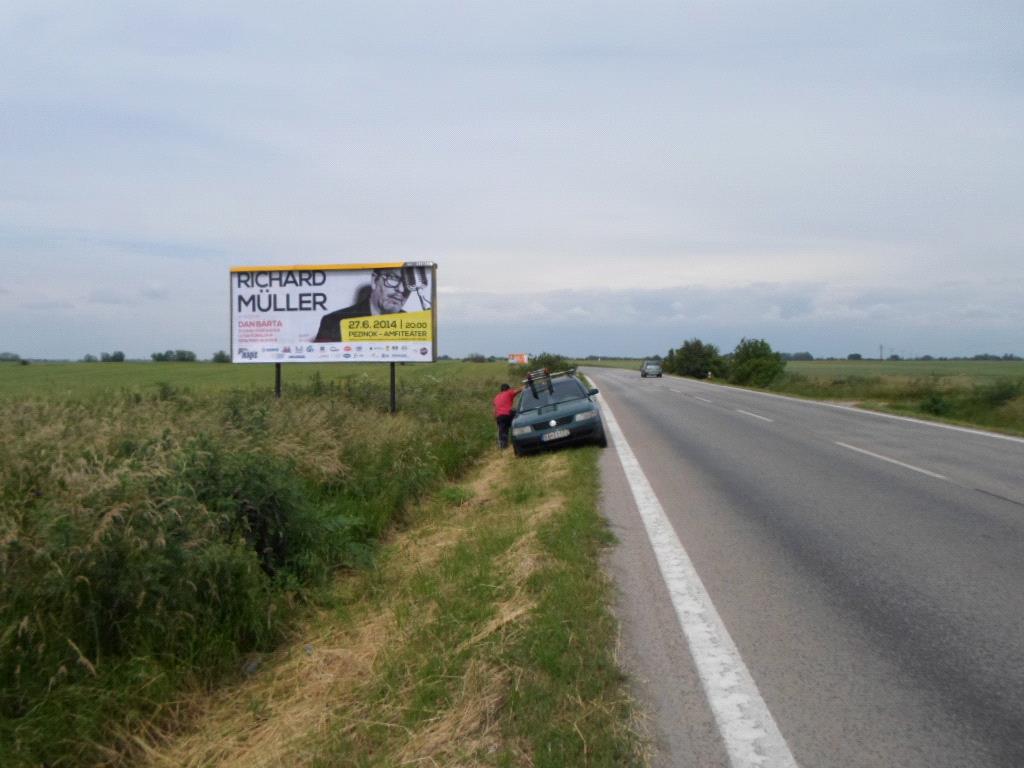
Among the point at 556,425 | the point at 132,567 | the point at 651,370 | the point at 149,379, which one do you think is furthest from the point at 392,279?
the point at 651,370

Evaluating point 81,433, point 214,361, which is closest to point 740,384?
point 214,361

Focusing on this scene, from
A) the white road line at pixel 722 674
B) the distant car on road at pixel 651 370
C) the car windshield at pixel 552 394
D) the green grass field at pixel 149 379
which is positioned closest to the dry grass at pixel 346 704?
the white road line at pixel 722 674

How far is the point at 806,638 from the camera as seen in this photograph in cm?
482

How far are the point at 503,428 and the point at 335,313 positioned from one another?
5.26 meters

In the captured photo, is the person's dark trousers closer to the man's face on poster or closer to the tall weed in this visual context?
the man's face on poster

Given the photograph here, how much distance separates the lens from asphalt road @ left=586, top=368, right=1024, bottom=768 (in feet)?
12.0

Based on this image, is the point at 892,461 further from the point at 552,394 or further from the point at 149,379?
the point at 149,379

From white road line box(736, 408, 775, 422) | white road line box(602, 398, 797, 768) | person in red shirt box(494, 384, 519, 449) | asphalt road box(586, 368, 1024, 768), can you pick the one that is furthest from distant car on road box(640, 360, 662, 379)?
white road line box(602, 398, 797, 768)

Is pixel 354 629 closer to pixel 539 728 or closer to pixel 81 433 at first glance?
pixel 539 728

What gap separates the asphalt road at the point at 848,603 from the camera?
3652 mm

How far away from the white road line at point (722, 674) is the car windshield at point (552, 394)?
25.8ft

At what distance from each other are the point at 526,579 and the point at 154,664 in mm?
2439

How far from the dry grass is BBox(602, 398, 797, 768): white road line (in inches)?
38.2

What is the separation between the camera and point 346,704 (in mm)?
4297
